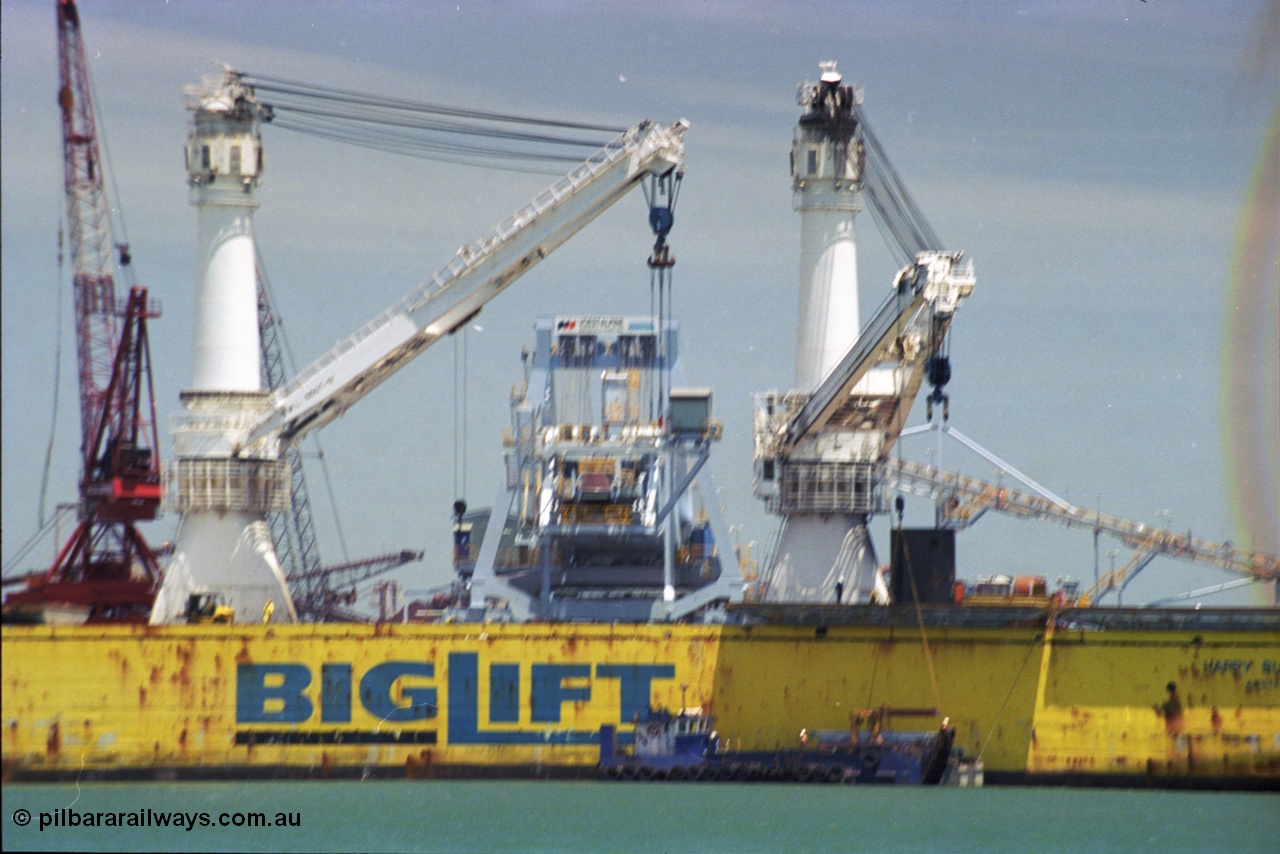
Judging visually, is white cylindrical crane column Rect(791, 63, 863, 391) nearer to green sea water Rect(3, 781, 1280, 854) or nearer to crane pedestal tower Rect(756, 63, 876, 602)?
crane pedestal tower Rect(756, 63, 876, 602)

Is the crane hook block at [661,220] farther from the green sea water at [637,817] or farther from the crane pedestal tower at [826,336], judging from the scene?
the green sea water at [637,817]

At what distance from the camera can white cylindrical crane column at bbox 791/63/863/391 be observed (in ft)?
220

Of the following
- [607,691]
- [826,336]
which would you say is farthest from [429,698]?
[826,336]

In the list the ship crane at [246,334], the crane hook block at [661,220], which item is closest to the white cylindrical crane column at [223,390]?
the ship crane at [246,334]

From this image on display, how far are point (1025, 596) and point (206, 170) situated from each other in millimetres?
22916

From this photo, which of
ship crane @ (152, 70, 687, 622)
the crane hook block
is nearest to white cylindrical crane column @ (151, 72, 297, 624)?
ship crane @ (152, 70, 687, 622)

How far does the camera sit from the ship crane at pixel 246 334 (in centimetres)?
6456

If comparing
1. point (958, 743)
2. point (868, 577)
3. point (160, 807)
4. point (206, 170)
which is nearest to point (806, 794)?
point (958, 743)

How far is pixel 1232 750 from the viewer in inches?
2414

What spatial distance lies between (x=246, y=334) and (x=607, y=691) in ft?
41.7

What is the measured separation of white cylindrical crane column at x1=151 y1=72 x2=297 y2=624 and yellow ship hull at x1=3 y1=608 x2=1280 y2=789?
349 centimetres

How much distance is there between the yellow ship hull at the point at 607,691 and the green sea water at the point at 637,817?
902 millimetres

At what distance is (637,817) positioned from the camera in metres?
55.8

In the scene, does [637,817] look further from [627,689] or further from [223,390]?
[223,390]
